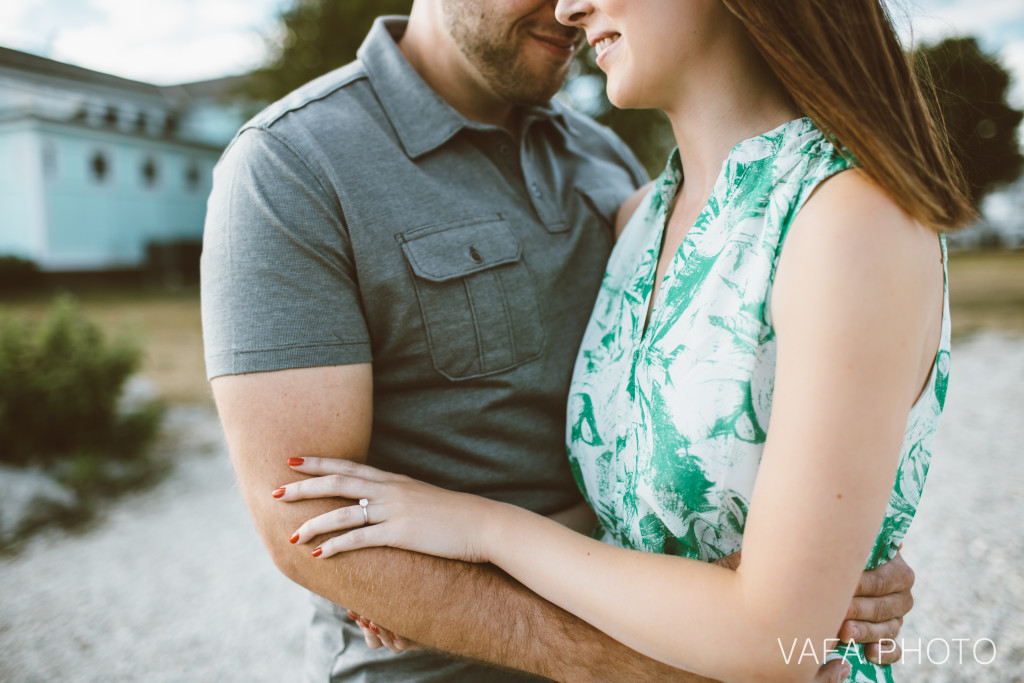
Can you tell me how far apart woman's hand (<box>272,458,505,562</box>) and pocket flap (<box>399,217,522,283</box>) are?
0.51m

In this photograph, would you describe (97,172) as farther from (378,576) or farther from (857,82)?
(857,82)

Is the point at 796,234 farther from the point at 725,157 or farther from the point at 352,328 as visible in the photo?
the point at 352,328

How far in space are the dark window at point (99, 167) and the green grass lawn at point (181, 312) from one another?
496 cm

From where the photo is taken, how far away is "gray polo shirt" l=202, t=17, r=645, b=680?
1.53 m

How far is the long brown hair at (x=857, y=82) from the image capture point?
3.62 feet

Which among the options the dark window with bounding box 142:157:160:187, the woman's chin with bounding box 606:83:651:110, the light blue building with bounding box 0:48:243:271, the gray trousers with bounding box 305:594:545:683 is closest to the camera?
the woman's chin with bounding box 606:83:651:110

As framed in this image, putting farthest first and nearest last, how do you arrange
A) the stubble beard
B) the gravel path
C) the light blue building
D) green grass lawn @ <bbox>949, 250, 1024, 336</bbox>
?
the light blue building → green grass lawn @ <bbox>949, 250, 1024, 336</bbox> → the gravel path → the stubble beard

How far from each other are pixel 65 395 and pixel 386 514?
5.55 metres

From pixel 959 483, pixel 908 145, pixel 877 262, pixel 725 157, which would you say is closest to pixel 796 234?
pixel 877 262

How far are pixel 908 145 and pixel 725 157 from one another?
426mm

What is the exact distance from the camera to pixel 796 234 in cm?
111

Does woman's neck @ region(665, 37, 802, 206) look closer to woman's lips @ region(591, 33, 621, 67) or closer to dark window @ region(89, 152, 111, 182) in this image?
woman's lips @ region(591, 33, 621, 67)

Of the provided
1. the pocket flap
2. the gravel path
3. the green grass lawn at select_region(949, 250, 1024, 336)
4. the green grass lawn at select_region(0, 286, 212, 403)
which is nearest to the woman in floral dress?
the pocket flap

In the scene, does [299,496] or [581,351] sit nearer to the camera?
[299,496]
